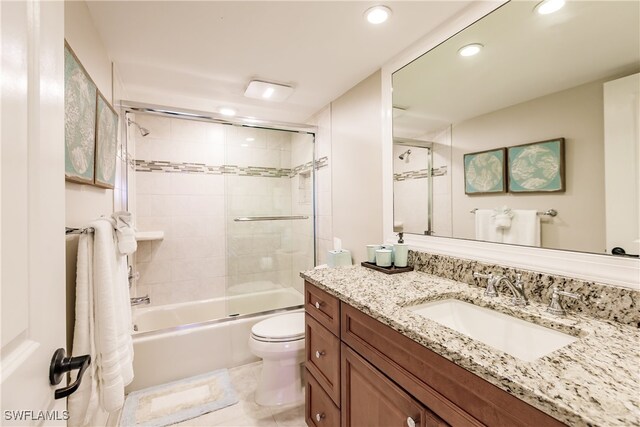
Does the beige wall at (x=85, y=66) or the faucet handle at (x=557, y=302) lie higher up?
the beige wall at (x=85, y=66)

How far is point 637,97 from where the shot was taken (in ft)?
2.82

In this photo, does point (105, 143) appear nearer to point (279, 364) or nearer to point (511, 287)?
point (279, 364)

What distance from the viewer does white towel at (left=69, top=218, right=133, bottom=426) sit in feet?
3.20

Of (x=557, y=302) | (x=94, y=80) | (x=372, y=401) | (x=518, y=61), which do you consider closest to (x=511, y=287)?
(x=557, y=302)

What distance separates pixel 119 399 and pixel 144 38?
5.82 ft

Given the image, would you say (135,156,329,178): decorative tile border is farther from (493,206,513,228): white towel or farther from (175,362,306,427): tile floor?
(175,362,306,427): tile floor

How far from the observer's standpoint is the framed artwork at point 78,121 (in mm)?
997

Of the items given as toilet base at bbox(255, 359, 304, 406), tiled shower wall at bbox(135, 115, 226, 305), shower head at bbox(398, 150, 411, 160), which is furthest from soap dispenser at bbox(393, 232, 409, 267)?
tiled shower wall at bbox(135, 115, 226, 305)

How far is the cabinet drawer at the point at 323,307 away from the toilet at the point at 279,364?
409 millimetres

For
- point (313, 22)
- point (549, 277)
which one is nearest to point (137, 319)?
point (313, 22)

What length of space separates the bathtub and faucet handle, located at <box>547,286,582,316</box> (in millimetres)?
1914

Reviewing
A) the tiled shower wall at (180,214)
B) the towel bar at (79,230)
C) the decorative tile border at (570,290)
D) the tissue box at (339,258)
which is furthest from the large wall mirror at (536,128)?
the tiled shower wall at (180,214)

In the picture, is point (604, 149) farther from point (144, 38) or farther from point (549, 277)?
point (144, 38)

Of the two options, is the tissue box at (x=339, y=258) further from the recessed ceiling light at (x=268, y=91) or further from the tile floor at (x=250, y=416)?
the recessed ceiling light at (x=268, y=91)
